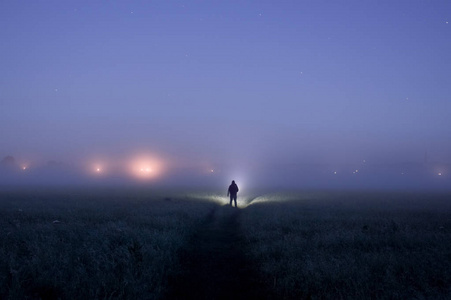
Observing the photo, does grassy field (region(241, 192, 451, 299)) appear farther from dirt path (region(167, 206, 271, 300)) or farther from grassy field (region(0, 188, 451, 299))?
dirt path (region(167, 206, 271, 300))

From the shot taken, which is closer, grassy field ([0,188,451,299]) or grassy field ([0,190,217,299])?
grassy field ([0,190,217,299])

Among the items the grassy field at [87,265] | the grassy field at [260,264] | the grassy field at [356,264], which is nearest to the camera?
the grassy field at [87,265]

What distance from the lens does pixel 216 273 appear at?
8.18 m

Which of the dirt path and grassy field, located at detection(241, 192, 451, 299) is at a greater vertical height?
grassy field, located at detection(241, 192, 451, 299)

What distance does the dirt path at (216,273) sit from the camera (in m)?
6.77

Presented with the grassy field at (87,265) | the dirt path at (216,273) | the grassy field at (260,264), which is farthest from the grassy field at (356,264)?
the grassy field at (87,265)

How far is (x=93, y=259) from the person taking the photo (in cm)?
773

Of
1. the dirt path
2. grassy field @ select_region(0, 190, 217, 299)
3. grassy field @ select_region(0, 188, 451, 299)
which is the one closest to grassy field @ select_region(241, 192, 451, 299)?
grassy field @ select_region(0, 188, 451, 299)

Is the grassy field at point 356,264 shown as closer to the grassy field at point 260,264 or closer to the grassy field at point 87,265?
the grassy field at point 260,264

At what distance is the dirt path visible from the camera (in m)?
6.77

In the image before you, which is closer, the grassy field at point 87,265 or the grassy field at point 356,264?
the grassy field at point 87,265

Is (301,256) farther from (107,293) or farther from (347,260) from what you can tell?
(107,293)

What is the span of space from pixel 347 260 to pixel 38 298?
7818 millimetres

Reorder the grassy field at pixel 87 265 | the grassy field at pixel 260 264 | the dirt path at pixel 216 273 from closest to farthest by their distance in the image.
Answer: the grassy field at pixel 87 265 < the grassy field at pixel 260 264 < the dirt path at pixel 216 273
